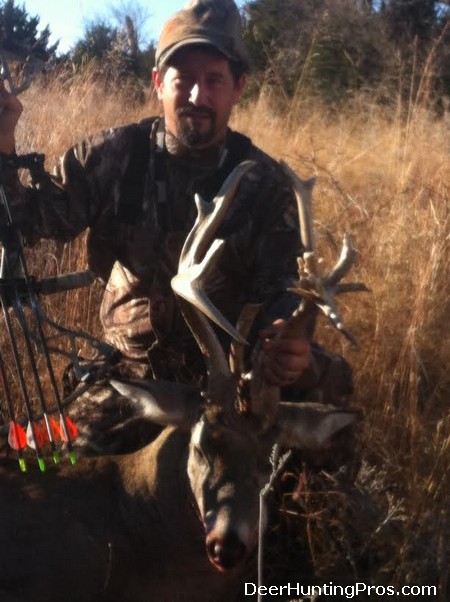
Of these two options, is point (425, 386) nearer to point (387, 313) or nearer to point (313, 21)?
point (387, 313)

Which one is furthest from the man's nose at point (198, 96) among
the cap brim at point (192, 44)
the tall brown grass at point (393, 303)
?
the tall brown grass at point (393, 303)

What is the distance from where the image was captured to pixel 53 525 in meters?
3.32

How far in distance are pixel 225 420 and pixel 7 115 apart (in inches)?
55.0

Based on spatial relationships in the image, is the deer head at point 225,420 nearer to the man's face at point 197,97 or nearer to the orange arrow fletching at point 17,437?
the orange arrow fletching at point 17,437

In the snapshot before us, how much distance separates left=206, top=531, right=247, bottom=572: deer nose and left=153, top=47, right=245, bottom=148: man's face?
5.74ft

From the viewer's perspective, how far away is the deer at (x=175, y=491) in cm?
312

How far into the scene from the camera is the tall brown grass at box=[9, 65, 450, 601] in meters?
3.58

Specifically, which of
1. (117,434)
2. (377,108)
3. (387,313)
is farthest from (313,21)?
(117,434)

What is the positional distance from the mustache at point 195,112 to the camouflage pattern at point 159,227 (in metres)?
0.14

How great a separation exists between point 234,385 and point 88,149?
1402mm

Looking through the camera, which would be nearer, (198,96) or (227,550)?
(227,550)

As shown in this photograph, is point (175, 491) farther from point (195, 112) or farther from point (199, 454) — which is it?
point (195, 112)

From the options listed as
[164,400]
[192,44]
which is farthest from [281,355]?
[192,44]

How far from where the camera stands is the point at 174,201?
411 cm
